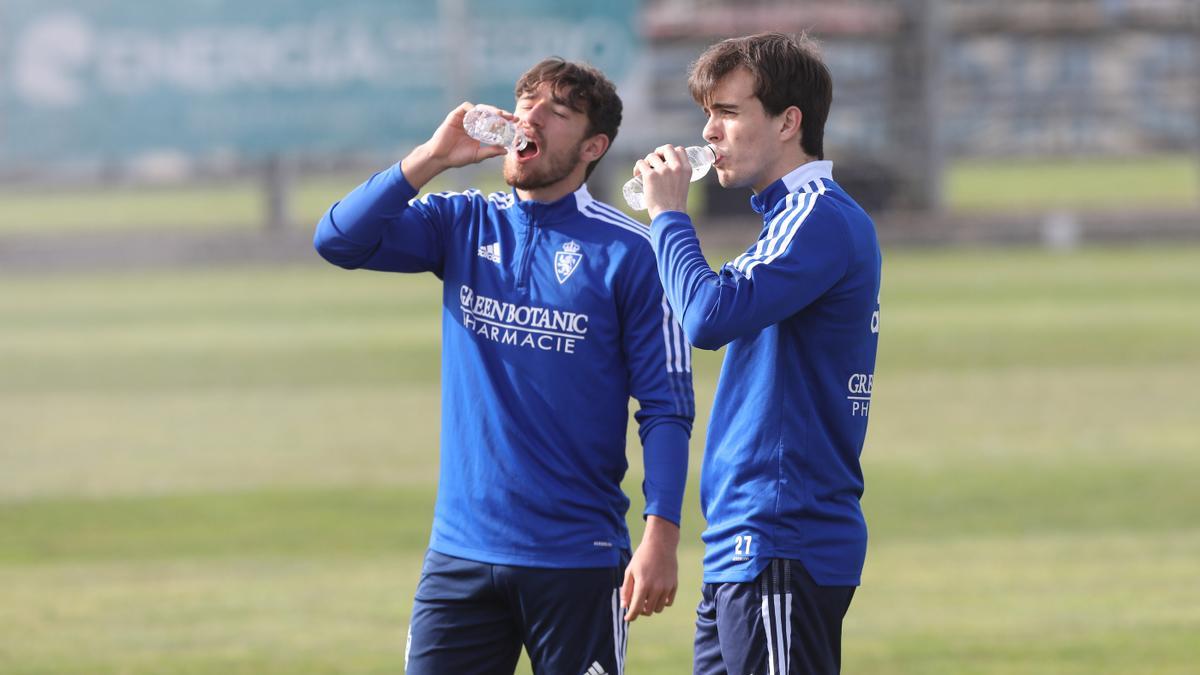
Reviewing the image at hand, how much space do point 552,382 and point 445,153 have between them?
60 cm

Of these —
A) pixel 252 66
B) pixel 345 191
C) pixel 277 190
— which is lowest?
pixel 277 190

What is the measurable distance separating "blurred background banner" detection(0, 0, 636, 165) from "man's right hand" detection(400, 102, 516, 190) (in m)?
27.7

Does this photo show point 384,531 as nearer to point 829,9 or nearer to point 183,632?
point 183,632

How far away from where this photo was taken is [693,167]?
12.5 feet

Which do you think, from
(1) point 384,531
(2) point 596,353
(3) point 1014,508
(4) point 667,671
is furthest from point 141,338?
(2) point 596,353

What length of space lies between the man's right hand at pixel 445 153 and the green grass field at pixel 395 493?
9.76 ft

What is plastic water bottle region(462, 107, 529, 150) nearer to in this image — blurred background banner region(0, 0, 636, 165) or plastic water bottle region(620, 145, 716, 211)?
plastic water bottle region(620, 145, 716, 211)

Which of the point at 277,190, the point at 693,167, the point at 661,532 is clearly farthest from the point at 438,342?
the point at 277,190

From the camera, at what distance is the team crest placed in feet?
13.9

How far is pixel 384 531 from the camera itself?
30.8 feet

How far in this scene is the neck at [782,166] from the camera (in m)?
3.82

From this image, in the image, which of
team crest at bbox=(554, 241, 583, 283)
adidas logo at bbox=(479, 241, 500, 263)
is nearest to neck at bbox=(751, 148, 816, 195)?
team crest at bbox=(554, 241, 583, 283)

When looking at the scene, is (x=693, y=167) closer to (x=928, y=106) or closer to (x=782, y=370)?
(x=782, y=370)

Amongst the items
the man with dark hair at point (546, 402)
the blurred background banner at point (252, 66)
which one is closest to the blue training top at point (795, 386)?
the man with dark hair at point (546, 402)
